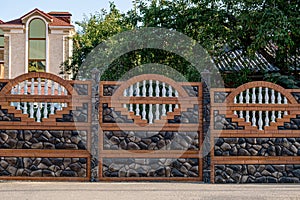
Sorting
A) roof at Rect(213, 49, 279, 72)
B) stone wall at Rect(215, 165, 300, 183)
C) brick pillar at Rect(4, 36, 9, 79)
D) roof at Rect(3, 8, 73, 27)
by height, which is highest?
roof at Rect(3, 8, 73, 27)

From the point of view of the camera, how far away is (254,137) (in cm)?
816

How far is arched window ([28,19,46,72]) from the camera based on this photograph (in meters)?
18.7

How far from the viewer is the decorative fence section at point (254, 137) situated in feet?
26.6

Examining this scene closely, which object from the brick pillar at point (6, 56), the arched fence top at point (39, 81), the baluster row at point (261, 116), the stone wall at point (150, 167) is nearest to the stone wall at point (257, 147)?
the baluster row at point (261, 116)

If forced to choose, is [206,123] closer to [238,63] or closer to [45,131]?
[45,131]

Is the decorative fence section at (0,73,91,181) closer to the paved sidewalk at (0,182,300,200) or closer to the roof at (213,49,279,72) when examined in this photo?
the paved sidewalk at (0,182,300,200)

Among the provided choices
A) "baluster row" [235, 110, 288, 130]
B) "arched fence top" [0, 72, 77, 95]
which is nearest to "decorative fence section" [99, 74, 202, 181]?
"arched fence top" [0, 72, 77, 95]

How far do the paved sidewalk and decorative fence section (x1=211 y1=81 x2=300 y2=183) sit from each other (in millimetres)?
357

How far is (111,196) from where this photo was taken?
21.4 feet

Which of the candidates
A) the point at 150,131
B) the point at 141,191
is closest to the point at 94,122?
the point at 150,131

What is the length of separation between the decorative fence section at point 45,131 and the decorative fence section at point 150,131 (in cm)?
34

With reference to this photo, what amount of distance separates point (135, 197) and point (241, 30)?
248 inches

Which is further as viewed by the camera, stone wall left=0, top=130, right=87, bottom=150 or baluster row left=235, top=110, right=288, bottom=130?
baluster row left=235, top=110, right=288, bottom=130

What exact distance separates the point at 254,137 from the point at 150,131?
1743 mm
